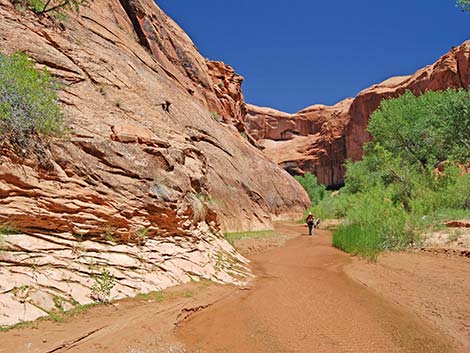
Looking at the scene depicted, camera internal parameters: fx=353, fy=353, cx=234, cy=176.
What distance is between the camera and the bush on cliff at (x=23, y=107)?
5.72 meters

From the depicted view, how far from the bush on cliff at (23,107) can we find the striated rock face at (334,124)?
4502 cm

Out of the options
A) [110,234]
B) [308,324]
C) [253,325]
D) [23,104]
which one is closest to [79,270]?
[110,234]

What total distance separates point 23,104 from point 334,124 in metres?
67.5

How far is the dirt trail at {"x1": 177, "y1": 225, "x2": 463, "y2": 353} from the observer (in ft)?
14.7

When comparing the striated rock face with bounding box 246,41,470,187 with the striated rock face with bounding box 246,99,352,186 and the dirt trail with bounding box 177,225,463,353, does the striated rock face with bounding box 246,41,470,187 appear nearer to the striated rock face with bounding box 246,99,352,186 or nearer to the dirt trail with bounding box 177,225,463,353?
the striated rock face with bounding box 246,99,352,186

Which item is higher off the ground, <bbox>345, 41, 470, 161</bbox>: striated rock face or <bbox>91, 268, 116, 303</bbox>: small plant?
<bbox>345, 41, 470, 161</bbox>: striated rock face

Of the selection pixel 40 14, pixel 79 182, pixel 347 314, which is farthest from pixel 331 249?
pixel 40 14

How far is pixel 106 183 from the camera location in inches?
269

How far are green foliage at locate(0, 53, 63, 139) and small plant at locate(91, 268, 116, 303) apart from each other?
2621 millimetres

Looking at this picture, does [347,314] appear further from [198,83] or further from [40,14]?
[198,83]

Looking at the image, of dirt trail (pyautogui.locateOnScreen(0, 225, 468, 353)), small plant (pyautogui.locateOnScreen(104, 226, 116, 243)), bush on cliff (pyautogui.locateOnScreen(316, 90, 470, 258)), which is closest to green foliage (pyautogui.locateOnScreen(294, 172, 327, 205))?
bush on cliff (pyautogui.locateOnScreen(316, 90, 470, 258))

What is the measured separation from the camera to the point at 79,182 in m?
6.41

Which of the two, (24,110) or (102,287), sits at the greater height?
(24,110)

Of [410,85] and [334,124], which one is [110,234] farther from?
[334,124]
